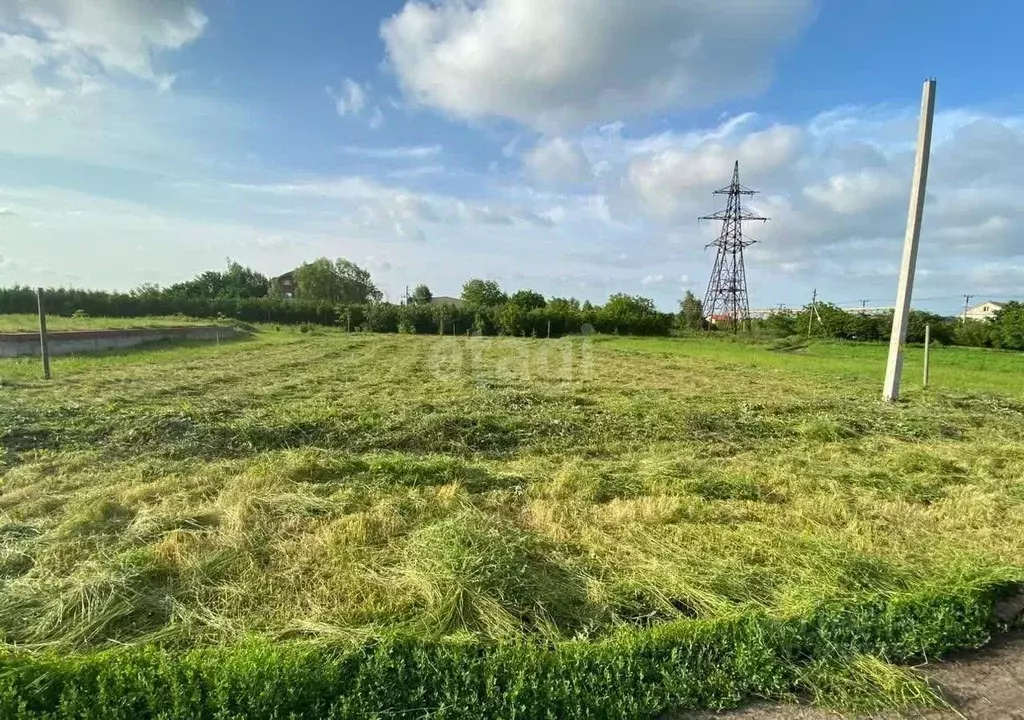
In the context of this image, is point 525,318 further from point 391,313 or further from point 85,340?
point 85,340

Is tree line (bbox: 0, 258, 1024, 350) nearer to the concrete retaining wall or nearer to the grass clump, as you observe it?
the concrete retaining wall

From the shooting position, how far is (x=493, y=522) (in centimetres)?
400

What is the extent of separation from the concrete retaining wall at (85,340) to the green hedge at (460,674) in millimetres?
16218

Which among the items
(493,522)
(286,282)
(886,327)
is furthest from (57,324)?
(286,282)

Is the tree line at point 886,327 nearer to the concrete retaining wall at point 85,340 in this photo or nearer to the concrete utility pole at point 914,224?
the concrete utility pole at point 914,224

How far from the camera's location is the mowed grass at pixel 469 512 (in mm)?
2865

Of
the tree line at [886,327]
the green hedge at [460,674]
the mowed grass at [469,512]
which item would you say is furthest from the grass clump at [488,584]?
the tree line at [886,327]

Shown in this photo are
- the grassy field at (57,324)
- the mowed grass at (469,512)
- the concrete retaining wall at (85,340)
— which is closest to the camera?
the mowed grass at (469,512)

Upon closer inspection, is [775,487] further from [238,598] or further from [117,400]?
[117,400]

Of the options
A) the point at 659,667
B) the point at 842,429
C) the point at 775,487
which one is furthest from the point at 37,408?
the point at 842,429

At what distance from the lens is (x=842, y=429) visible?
295 inches

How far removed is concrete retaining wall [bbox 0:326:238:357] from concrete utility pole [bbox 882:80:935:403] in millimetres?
19735

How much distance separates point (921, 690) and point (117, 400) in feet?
31.0

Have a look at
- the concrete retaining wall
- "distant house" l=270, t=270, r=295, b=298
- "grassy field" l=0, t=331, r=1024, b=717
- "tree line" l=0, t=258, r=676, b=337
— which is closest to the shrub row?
"tree line" l=0, t=258, r=676, b=337
